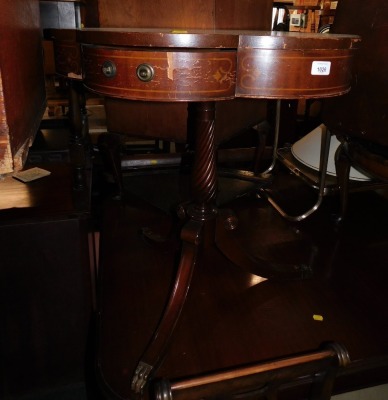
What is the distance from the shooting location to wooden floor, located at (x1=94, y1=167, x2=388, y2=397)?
971 millimetres

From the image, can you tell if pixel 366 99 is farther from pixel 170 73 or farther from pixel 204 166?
pixel 170 73

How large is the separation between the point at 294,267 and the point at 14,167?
3.12ft

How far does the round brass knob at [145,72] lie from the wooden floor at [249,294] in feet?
1.84

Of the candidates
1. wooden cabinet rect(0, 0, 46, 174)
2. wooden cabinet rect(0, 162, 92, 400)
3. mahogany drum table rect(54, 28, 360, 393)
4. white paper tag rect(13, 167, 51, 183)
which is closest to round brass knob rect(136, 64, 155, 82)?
mahogany drum table rect(54, 28, 360, 393)

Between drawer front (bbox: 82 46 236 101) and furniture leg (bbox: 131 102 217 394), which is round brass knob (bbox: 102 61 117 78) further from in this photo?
furniture leg (bbox: 131 102 217 394)

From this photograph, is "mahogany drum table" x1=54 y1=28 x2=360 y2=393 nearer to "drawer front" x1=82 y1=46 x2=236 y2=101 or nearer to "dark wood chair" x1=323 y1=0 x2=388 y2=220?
"drawer front" x1=82 y1=46 x2=236 y2=101

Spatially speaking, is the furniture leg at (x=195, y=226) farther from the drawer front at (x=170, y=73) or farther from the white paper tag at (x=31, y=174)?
the white paper tag at (x=31, y=174)

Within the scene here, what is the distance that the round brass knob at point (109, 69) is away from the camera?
30.3 inches

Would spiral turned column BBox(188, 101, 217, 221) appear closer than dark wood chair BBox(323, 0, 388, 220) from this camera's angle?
Yes

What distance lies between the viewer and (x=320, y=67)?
782 mm

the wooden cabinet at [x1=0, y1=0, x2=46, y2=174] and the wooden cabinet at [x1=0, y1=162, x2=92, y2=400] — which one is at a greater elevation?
the wooden cabinet at [x1=0, y1=0, x2=46, y2=174]

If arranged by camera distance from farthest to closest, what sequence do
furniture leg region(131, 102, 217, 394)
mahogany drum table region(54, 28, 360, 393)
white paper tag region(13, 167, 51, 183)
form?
white paper tag region(13, 167, 51, 183) → furniture leg region(131, 102, 217, 394) → mahogany drum table region(54, 28, 360, 393)

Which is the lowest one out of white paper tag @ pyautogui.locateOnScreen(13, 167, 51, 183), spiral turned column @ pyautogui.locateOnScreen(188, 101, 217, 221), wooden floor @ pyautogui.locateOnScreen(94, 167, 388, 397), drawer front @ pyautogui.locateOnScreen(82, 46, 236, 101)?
wooden floor @ pyautogui.locateOnScreen(94, 167, 388, 397)

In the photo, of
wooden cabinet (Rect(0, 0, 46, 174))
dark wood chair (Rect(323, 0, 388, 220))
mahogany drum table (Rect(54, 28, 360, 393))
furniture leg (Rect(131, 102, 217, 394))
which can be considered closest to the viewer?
wooden cabinet (Rect(0, 0, 46, 174))
